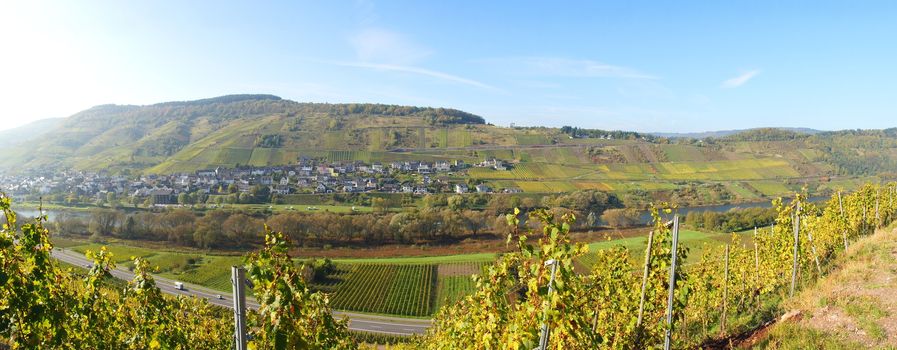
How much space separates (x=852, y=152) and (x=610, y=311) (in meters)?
190

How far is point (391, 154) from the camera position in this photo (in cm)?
14450

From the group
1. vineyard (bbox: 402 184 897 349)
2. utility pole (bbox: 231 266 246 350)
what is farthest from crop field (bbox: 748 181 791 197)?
utility pole (bbox: 231 266 246 350)

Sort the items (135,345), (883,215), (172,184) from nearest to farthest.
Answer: (135,345) < (883,215) < (172,184)

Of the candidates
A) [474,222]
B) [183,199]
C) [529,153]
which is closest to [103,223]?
[183,199]

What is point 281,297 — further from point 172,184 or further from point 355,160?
point 355,160

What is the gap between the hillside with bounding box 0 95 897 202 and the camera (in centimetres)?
11350

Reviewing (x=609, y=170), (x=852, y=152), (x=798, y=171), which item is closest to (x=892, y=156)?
(x=852, y=152)

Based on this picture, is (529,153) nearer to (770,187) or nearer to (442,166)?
(442,166)

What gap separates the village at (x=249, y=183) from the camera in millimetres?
98312

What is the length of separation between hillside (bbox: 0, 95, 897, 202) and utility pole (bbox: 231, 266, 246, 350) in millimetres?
101506

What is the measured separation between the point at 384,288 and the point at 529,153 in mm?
105246

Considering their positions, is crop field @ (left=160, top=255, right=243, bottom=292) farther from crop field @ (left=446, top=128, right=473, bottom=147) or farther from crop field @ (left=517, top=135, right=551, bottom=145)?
crop field @ (left=517, top=135, right=551, bottom=145)

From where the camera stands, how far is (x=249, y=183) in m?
109

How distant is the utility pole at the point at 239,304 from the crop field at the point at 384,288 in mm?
37480
